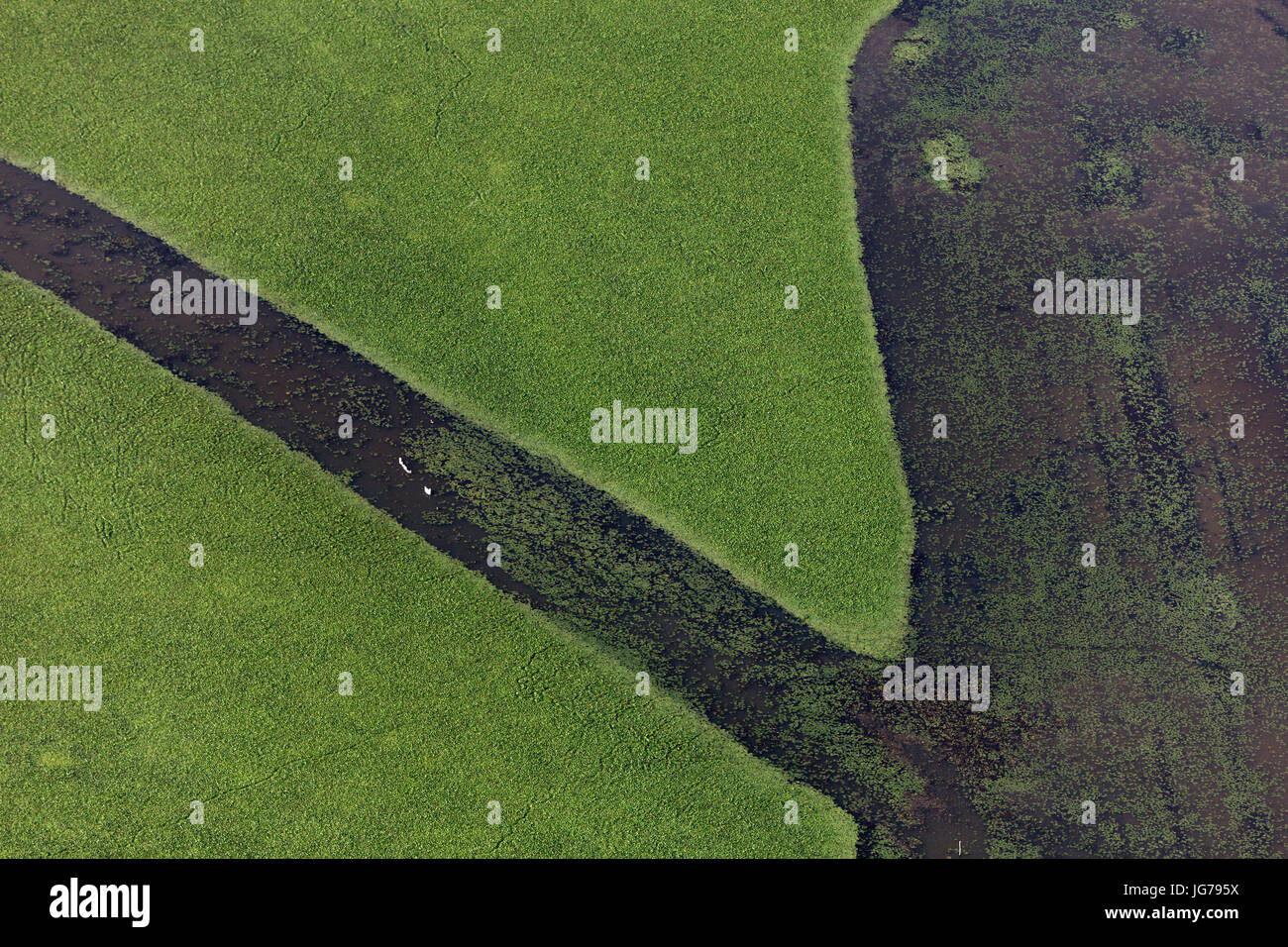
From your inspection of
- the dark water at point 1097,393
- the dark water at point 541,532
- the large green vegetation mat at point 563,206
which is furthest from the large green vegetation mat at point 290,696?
the dark water at point 1097,393

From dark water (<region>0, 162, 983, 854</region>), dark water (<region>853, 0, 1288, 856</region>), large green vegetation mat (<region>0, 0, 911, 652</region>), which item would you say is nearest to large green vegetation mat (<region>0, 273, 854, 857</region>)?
dark water (<region>0, 162, 983, 854</region>)

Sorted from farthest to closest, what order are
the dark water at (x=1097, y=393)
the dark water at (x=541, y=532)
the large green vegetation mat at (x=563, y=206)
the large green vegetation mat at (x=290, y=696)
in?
the large green vegetation mat at (x=563, y=206) → the dark water at (x=1097, y=393) → the dark water at (x=541, y=532) → the large green vegetation mat at (x=290, y=696)

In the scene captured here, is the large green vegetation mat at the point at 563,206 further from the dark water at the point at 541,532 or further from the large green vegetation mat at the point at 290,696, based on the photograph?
the large green vegetation mat at the point at 290,696

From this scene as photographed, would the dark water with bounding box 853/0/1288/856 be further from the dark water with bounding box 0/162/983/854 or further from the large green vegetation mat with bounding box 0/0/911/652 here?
the dark water with bounding box 0/162/983/854

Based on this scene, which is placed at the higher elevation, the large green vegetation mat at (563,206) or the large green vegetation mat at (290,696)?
the large green vegetation mat at (563,206)

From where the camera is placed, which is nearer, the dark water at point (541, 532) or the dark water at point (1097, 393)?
the dark water at point (541, 532)

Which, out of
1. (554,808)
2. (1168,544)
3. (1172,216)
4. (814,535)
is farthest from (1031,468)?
(554,808)
